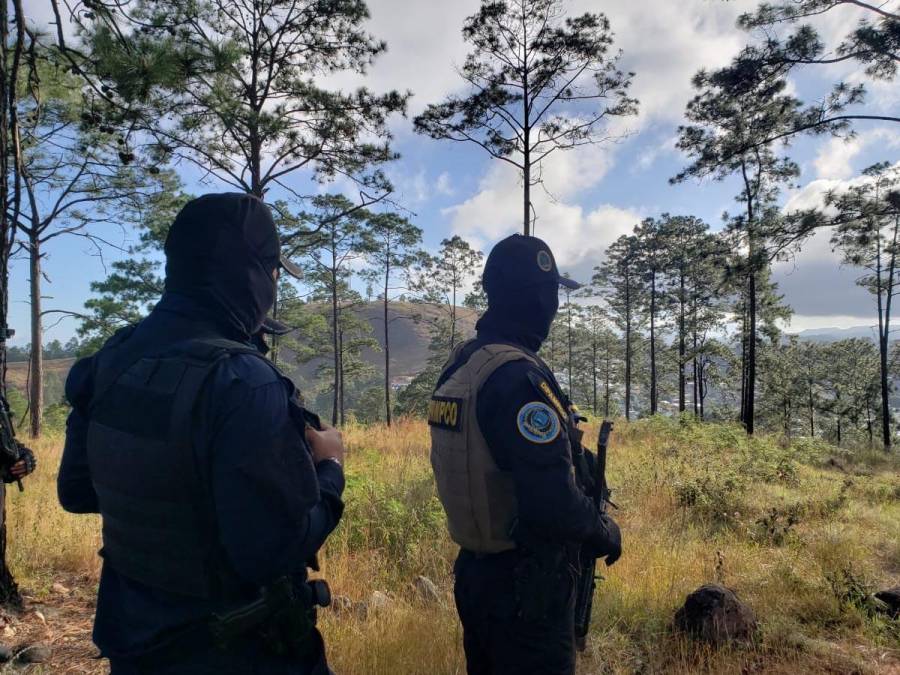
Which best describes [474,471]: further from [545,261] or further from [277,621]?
[545,261]

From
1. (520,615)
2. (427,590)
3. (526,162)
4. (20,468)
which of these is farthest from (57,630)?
(526,162)

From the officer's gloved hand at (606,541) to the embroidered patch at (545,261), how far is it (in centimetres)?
110

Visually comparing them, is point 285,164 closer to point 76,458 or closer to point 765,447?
point 76,458

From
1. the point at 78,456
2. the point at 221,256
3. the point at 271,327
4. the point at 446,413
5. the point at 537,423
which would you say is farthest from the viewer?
the point at 446,413

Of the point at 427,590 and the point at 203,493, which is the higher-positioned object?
the point at 203,493

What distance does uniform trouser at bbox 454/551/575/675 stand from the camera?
177cm

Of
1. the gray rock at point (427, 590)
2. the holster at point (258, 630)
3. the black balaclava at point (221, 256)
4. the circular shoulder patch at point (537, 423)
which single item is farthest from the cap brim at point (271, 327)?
the gray rock at point (427, 590)

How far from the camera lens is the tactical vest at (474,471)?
1.84 meters

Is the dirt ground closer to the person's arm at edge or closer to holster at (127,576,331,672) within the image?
the person's arm at edge

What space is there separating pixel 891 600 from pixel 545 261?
3960mm

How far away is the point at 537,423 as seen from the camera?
1.73 m

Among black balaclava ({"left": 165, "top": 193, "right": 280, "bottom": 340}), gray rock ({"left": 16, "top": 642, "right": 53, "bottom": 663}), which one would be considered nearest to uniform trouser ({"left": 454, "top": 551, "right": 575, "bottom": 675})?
black balaclava ({"left": 165, "top": 193, "right": 280, "bottom": 340})

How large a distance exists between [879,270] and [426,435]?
2318cm

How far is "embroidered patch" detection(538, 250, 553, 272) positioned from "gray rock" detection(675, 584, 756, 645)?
8.33 ft
